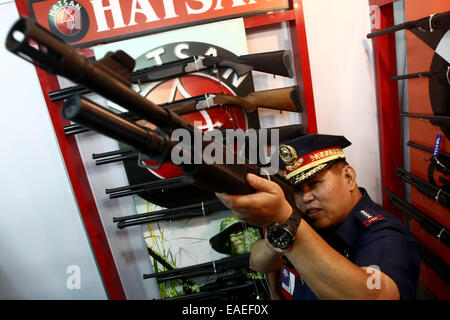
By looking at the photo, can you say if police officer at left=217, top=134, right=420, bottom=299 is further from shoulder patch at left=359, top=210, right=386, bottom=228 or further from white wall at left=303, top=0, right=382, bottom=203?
white wall at left=303, top=0, right=382, bottom=203

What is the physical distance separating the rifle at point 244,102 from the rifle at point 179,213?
509mm

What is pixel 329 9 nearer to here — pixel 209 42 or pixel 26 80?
pixel 209 42

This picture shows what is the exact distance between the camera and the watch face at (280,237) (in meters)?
0.81

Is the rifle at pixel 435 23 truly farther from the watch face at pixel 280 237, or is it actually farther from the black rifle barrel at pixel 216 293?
the black rifle barrel at pixel 216 293

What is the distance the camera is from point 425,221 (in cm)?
135

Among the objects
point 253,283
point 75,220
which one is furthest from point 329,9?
point 75,220

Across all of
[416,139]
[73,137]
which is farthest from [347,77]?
[73,137]

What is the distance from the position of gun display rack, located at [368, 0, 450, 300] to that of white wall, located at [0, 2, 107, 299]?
1906mm

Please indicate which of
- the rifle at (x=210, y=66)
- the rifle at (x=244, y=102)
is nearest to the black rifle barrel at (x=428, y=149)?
the rifle at (x=244, y=102)

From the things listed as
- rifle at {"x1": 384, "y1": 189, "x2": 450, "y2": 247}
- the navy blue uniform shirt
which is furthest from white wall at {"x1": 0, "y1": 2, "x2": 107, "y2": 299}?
rifle at {"x1": 384, "y1": 189, "x2": 450, "y2": 247}

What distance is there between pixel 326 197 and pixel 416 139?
0.75 meters

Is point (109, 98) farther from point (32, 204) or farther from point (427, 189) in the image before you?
point (32, 204)

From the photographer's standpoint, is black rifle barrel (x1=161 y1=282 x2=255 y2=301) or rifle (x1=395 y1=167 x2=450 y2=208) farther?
black rifle barrel (x1=161 y1=282 x2=255 y2=301)

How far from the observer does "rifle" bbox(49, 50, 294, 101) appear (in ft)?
4.40
